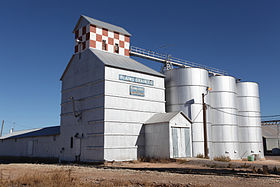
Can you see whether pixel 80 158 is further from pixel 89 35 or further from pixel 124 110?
pixel 89 35

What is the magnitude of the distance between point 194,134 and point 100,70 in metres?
10.6

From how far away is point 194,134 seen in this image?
2588 centimetres

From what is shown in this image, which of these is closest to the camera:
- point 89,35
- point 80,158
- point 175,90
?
point 80,158

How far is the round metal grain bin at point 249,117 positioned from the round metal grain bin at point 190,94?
7007 millimetres

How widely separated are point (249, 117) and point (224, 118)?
17.8 ft

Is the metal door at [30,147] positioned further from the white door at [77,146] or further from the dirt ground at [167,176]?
the dirt ground at [167,176]

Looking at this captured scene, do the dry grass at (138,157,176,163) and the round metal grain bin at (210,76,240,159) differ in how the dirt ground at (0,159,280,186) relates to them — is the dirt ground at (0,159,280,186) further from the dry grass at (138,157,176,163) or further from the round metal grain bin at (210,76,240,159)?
the round metal grain bin at (210,76,240,159)

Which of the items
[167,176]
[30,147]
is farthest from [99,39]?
[167,176]

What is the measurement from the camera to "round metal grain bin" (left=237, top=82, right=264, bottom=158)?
31847mm

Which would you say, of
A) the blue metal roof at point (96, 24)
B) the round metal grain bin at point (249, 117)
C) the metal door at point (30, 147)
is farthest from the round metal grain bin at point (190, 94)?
the metal door at point (30, 147)

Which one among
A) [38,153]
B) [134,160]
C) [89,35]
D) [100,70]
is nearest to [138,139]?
[134,160]

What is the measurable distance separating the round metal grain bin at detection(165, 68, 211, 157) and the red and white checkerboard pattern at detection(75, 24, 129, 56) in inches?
219

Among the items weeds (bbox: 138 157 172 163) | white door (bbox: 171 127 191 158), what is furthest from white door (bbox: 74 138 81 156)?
white door (bbox: 171 127 191 158)

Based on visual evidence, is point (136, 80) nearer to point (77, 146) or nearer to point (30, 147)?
point (77, 146)
